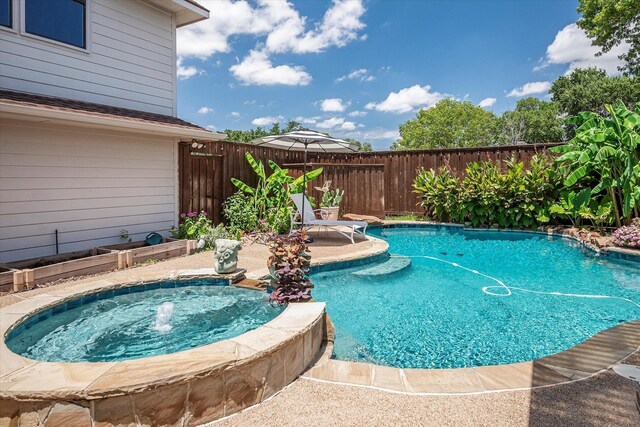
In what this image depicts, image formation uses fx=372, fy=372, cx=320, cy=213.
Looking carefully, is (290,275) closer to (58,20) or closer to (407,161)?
(58,20)

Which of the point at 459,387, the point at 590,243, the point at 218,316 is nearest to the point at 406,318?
the point at 459,387

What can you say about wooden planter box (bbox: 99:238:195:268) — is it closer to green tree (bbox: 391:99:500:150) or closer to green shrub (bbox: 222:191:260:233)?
green shrub (bbox: 222:191:260:233)

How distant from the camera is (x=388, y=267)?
724 cm

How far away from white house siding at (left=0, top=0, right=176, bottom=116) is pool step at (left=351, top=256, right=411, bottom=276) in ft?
19.6

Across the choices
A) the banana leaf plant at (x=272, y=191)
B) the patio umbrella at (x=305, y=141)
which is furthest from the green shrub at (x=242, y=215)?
the patio umbrella at (x=305, y=141)

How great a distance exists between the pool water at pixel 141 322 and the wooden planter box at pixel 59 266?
3.55ft

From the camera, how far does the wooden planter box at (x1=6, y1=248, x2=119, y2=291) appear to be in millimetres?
5074

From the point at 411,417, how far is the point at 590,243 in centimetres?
880

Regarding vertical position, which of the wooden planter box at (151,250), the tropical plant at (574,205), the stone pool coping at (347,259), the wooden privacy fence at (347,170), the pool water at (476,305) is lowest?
the pool water at (476,305)

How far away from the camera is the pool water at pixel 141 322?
3535 mm

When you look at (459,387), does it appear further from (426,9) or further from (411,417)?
(426,9)

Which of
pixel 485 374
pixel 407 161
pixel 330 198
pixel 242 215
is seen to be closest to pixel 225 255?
pixel 485 374

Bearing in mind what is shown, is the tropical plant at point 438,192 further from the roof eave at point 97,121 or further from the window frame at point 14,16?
the window frame at point 14,16

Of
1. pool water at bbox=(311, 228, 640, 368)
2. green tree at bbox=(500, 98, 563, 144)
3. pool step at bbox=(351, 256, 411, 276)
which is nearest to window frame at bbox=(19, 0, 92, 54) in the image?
pool water at bbox=(311, 228, 640, 368)
